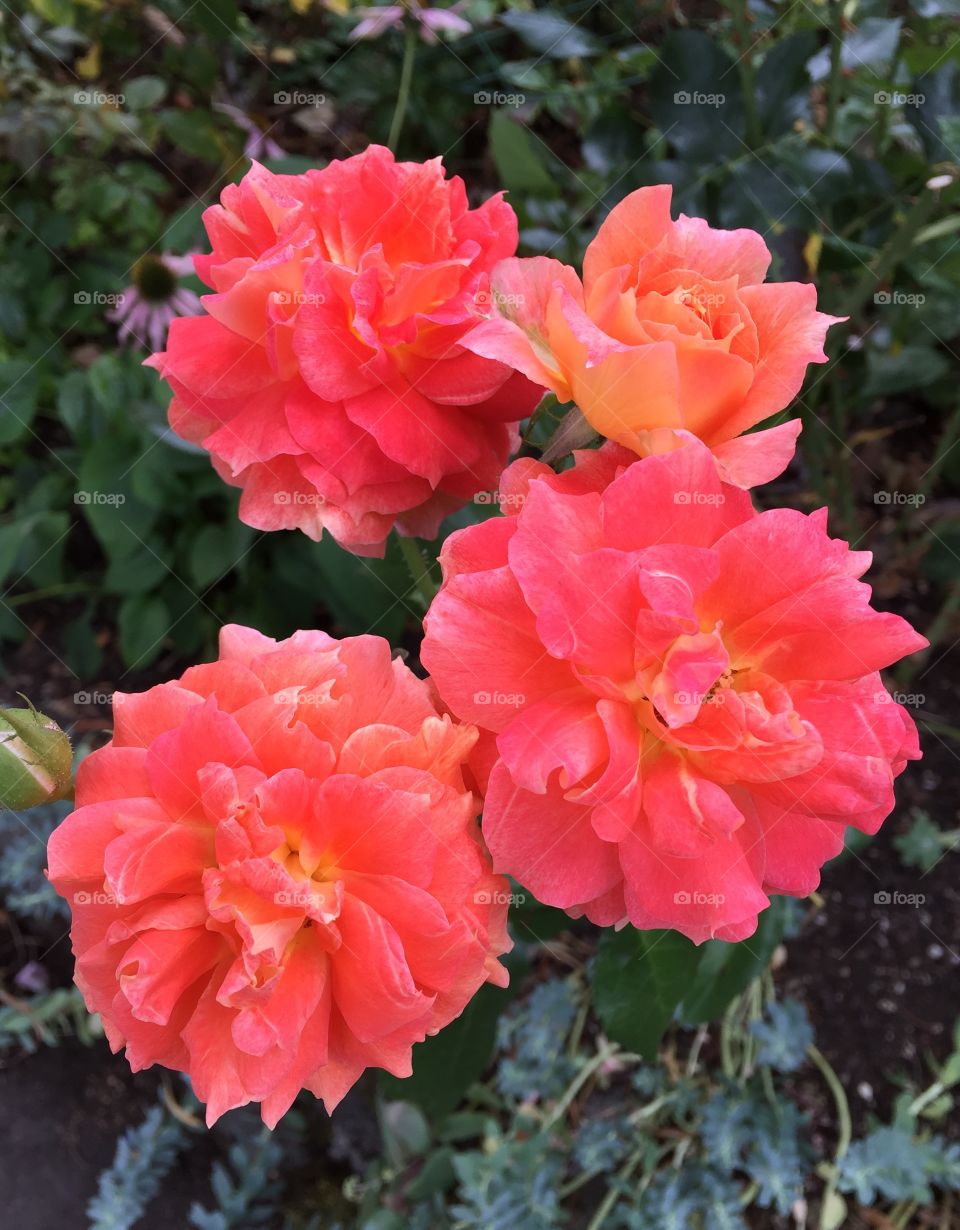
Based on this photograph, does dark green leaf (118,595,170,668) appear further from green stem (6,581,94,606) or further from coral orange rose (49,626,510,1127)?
coral orange rose (49,626,510,1127)

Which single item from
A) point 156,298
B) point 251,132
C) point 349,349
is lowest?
point 156,298

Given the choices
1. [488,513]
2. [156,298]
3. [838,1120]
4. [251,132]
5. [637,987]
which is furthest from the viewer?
[251,132]

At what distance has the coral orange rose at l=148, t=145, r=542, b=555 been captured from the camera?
48 centimetres

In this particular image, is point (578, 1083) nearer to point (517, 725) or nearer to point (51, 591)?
point (517, 725)

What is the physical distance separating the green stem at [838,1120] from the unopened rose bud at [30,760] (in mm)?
809

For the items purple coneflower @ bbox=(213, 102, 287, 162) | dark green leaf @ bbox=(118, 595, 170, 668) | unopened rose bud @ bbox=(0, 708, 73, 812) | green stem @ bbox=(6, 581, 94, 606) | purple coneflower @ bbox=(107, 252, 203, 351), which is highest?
purple coneflower @ bbox=(213, 102, 287, 162)

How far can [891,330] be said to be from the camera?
124cm

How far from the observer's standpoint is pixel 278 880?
400mm

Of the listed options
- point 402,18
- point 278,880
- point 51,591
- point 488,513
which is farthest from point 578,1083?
point 402,18

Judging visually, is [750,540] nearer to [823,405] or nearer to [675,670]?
[675,670]

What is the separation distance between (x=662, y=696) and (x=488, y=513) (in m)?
0.39

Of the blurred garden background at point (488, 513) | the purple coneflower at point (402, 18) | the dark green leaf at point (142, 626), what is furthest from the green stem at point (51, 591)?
the purple coneflower at point (402, 18)

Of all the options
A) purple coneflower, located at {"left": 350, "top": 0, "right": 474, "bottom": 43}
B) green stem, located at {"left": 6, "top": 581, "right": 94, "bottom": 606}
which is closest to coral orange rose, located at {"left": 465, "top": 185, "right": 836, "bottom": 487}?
purple coneflower, located at {"left": 350, "top": 0, "right": 474, "bottom": 43}

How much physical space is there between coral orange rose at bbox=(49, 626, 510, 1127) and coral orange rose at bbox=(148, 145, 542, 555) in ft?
0.32
